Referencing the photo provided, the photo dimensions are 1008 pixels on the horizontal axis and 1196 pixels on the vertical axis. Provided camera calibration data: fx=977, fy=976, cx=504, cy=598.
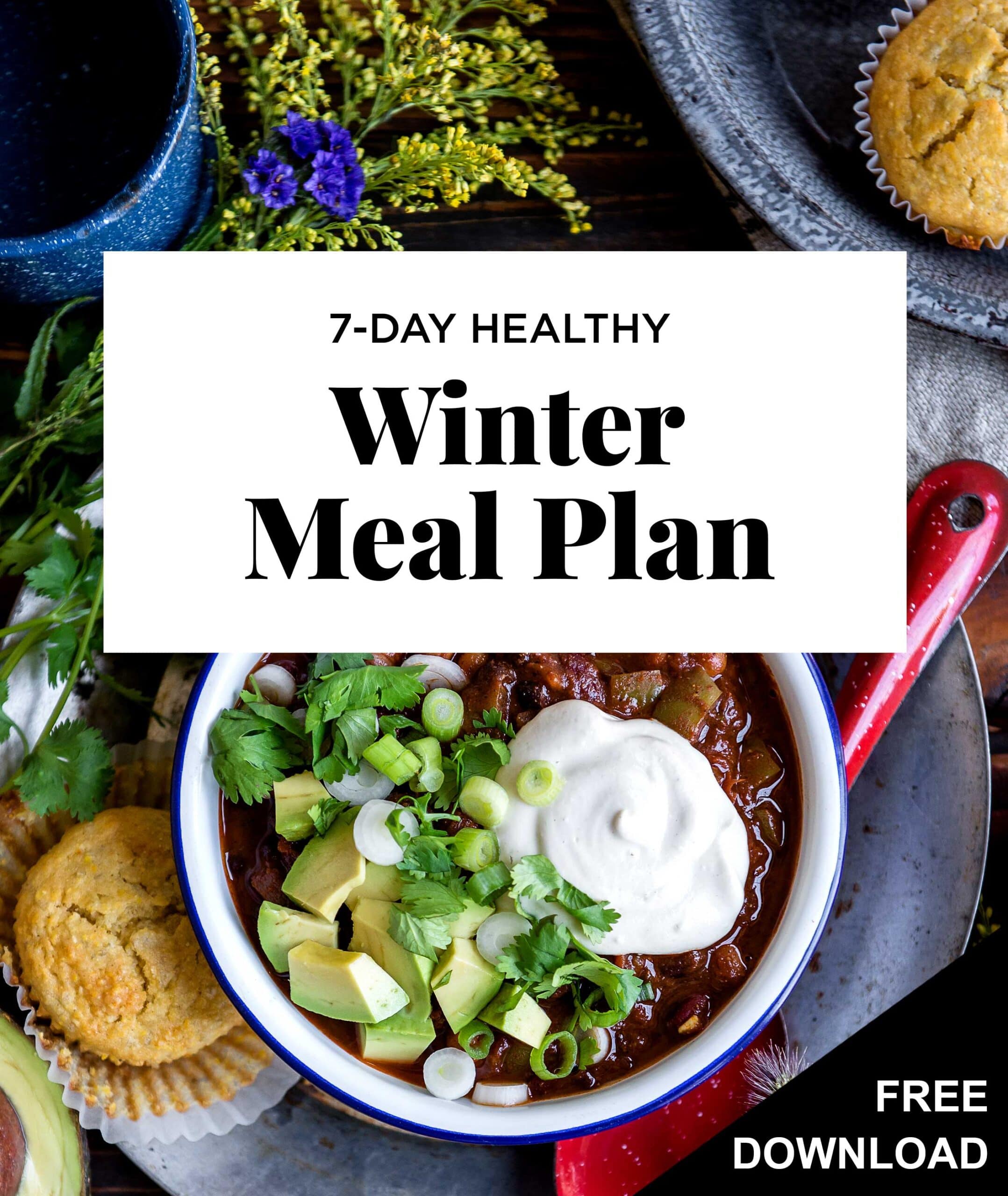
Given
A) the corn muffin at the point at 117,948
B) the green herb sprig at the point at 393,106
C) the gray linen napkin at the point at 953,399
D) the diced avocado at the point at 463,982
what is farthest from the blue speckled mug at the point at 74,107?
the gray linen napkin at the point at 953,399

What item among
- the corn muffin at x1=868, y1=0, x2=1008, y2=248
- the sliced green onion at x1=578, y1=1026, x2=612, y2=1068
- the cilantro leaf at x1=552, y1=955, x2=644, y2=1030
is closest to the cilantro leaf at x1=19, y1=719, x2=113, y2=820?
the cilantro leaf at x1=552, y1=955, x2=644, y2=1030

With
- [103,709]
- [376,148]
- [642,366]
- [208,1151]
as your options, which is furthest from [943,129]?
[208,1151]

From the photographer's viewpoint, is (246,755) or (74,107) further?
(74,107)

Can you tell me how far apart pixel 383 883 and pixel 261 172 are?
1383 millimetres

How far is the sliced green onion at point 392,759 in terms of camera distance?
1796mm

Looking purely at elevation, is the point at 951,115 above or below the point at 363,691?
above

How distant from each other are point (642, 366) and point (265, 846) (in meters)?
1.31

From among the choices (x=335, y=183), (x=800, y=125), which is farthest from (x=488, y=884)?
(x=800, y=125)

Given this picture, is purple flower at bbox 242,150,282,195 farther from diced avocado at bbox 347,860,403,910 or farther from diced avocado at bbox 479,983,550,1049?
diced avocado at bbox 479,983,550,1049

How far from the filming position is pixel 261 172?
6.27 feet

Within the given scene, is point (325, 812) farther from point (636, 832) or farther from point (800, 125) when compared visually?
point (800, 125)

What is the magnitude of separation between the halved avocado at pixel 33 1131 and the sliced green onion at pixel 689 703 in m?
1.46

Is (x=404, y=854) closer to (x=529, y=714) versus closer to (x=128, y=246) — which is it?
(x=529, y=714)

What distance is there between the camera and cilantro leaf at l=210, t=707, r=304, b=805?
1790 millimetres
